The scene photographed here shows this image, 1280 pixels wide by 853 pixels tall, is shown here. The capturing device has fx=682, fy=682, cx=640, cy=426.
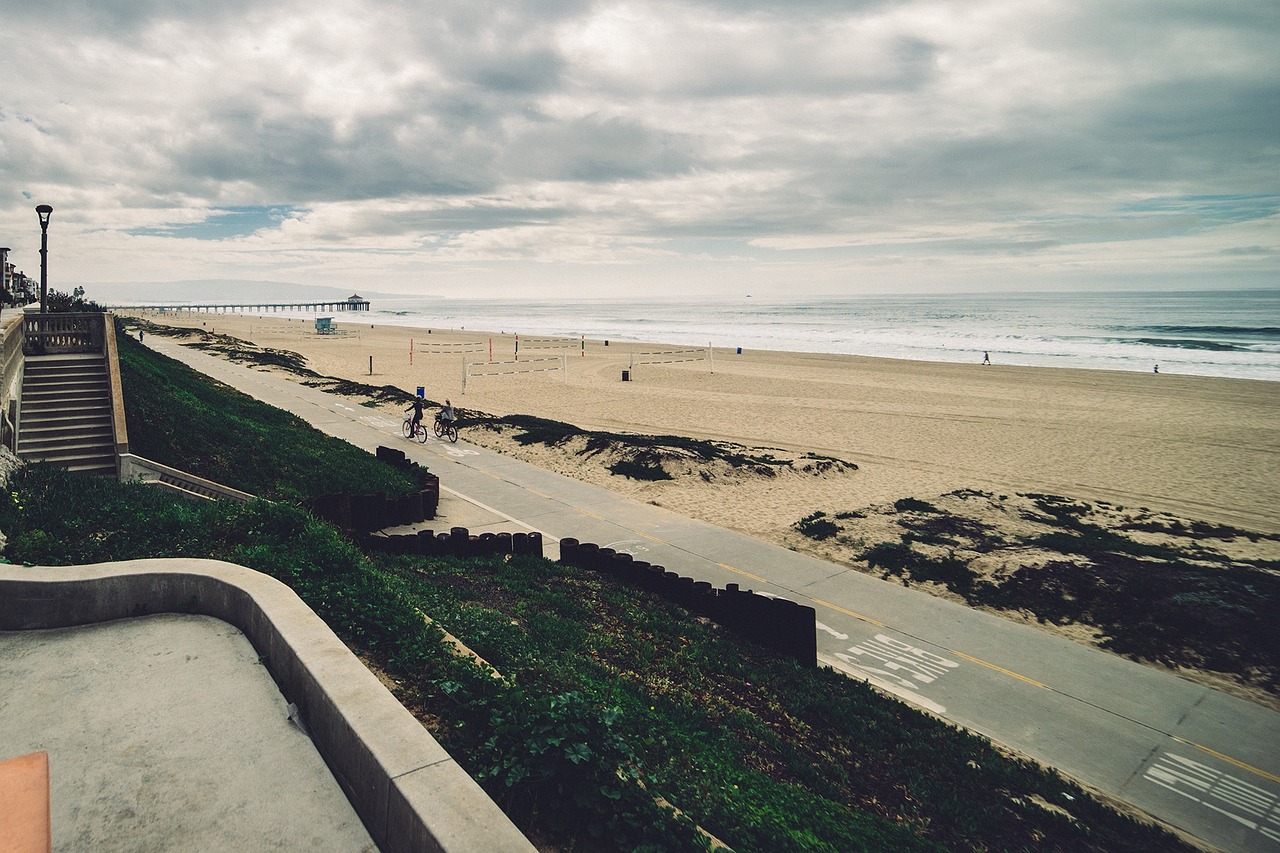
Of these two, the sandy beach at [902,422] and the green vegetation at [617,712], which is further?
the sandy beach at [902,422]

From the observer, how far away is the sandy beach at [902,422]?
1833cm

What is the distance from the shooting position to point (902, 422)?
29.4 m

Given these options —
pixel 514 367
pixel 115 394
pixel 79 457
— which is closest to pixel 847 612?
pixel 79 457

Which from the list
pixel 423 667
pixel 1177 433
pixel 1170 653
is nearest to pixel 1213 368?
pixel 1177 433

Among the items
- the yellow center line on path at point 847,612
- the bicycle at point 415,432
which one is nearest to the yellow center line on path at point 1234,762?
the yellow center line on path at point 847,612

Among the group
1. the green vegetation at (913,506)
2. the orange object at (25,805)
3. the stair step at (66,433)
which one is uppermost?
the stair step at (66,433)

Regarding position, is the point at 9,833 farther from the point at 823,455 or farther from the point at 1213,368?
the point at 1213,368

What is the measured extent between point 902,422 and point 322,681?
92.5 feet

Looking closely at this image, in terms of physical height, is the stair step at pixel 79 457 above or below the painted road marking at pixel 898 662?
above

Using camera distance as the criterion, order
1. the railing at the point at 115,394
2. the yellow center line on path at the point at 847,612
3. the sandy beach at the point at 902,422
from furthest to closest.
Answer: the sandy beach at the point at 902,422, the railing at the point at 115,394, the yellow center line on path at the point at 847,612

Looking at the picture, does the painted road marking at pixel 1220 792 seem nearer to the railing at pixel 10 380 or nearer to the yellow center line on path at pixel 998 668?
the yellow center line on path at pixel 998 668

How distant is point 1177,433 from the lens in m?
27.5

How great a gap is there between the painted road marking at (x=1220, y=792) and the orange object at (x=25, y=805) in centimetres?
909

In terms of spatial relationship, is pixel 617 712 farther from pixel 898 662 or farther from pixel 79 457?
pixel 79 457
